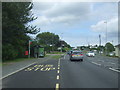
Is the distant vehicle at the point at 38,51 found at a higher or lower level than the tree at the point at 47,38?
lower

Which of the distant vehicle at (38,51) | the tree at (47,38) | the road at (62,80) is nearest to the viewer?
the road at (62,80)

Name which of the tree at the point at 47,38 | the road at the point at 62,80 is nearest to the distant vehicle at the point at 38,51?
the road at the point at 62,80

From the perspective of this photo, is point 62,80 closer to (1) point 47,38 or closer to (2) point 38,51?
(2) point 38,51

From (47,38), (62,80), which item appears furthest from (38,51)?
(47,38)

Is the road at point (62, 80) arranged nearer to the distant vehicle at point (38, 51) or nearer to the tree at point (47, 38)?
the distant vehicle at point (38, 51)

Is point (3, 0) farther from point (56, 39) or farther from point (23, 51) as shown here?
point (56, 39)

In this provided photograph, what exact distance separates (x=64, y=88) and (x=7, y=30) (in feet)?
61.7

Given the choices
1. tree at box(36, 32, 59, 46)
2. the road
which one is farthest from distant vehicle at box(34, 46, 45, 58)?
tree at box(36, 32, 59, 46)

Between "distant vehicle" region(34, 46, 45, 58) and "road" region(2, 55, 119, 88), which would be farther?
"distant vehicle" region(34, 46, 45, 58)

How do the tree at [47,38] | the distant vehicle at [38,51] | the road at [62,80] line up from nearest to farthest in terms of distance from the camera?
1. the road at [62,80]
2. the distant vehicle at [38,51]
3. the tree at [47,38]

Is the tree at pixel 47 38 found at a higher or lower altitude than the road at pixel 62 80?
higher

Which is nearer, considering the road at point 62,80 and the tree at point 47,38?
the road at point 62,80

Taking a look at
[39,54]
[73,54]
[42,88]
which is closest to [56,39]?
[39,54]

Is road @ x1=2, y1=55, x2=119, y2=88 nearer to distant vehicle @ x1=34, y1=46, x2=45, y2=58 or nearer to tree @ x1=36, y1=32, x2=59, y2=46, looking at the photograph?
distant vehicle @ x1=34, y1=46, x2=45, y2=58
